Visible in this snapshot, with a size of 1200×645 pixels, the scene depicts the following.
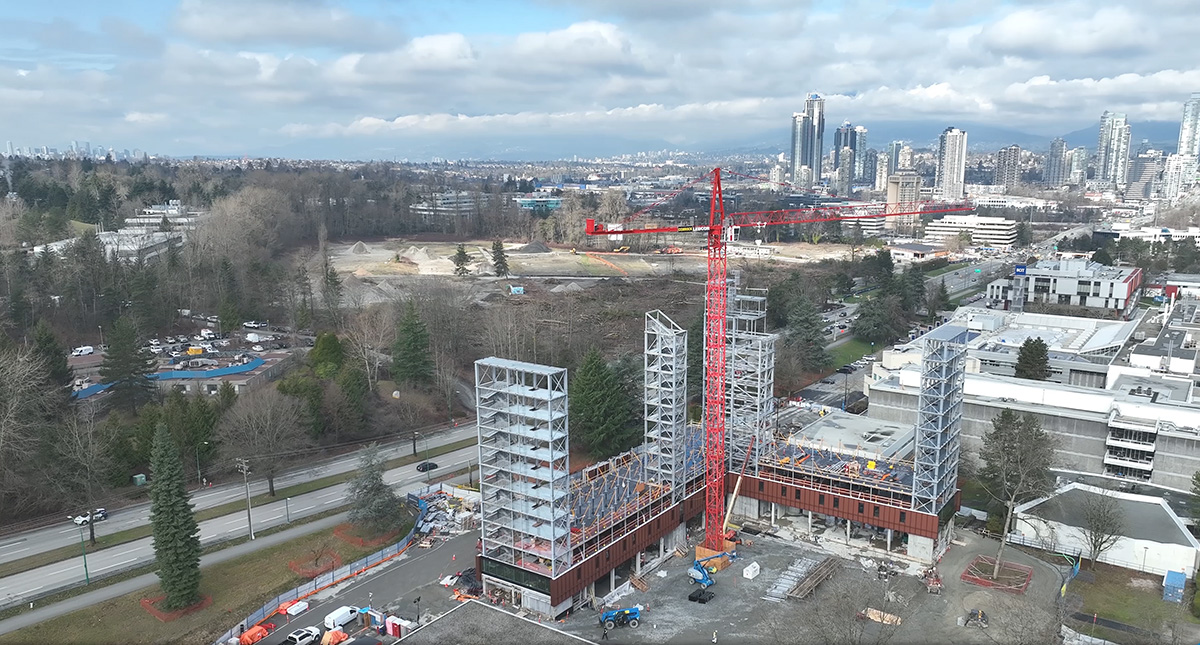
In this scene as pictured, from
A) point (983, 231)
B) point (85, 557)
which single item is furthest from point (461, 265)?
point (983, 231)

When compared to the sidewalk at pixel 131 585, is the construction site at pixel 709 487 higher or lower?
higher

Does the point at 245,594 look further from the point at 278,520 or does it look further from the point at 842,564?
the point at 842,564

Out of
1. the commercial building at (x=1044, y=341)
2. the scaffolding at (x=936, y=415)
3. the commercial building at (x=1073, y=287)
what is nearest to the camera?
the scaffolding at (x=936, y=415)

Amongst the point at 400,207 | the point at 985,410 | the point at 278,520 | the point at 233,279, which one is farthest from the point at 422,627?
the point at 400,207

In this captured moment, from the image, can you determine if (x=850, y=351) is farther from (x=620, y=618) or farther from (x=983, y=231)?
(x=983, y=231)

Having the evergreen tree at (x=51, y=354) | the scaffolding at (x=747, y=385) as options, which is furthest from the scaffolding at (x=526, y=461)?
the evergreen tree at (x=51, y=354)

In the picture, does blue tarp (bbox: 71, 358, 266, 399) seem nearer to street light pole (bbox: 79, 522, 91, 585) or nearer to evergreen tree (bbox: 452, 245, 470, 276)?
street light pole (bbox: 79, 522, 91, 585)

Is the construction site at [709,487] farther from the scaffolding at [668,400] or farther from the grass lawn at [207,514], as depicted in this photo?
the grass lawn at [207,514]
